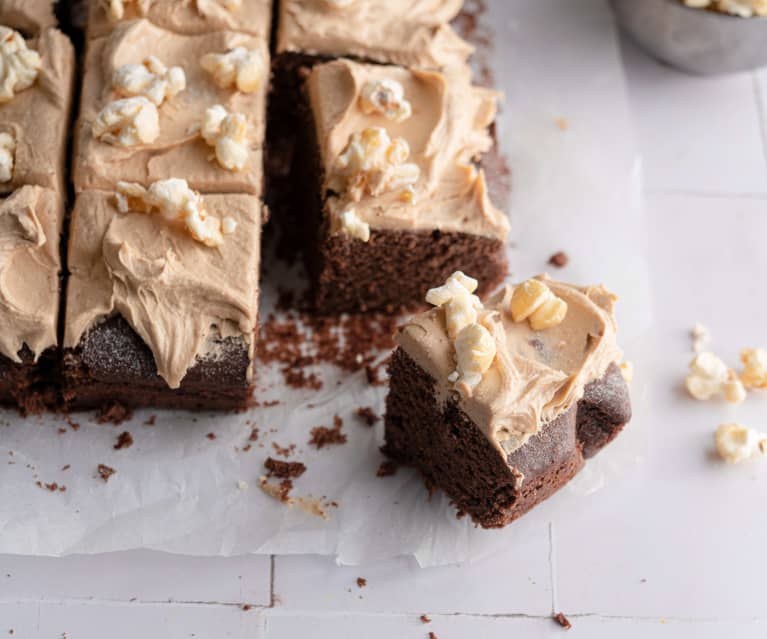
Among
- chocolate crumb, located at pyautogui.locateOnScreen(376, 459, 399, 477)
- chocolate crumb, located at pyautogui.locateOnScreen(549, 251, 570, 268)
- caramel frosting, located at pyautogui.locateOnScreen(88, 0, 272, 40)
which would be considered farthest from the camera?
chocolate crumb, located at pyautogui.locateOnScreen(549, 251, 570, 268)

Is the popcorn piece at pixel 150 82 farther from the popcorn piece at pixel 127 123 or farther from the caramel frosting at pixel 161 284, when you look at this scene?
the caramel frosting at pixel 161 284

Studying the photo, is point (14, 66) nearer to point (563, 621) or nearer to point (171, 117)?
point (171, 117)

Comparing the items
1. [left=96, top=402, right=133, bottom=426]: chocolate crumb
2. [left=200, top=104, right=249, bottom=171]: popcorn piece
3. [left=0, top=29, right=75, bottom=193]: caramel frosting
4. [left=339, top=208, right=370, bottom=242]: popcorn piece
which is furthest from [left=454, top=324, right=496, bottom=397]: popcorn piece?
[left=0, top=29, right=75, bottom=193]: caramel frosting

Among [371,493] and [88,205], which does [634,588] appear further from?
[88,205]

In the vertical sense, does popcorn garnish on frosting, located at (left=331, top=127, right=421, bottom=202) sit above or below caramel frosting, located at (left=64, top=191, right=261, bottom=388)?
above

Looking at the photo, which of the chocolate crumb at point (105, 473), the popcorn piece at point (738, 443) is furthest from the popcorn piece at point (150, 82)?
the popcorn piece at point (738, 443)

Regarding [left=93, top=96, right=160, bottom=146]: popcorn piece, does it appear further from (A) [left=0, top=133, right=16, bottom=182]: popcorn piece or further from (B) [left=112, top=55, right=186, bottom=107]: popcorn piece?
(A) [left=0, top=133, right=16, bottom=182]: popcorn piece

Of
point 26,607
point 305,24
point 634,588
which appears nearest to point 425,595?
point 634,588
